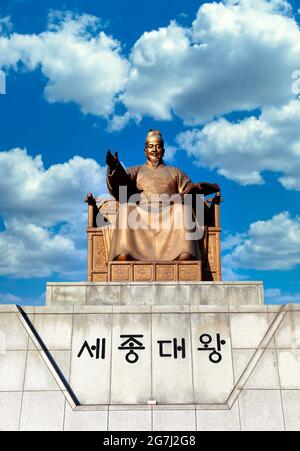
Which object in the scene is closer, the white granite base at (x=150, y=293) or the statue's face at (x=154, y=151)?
the white granite base at (x=150, y=293)

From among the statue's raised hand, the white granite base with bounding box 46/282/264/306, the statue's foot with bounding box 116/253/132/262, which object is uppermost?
the statue's raised hand

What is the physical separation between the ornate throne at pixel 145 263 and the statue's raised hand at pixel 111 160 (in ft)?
2.82

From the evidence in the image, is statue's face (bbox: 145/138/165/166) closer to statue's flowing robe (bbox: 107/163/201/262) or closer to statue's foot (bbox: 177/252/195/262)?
statue's flowing robe (bbox: 107/163/201/262)

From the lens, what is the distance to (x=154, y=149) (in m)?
11.2

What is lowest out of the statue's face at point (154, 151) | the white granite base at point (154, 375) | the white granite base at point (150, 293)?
the white granite base at point (154, 375)

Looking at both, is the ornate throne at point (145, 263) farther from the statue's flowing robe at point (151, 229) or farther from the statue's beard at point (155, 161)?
the statue's beard at point (155, 161)

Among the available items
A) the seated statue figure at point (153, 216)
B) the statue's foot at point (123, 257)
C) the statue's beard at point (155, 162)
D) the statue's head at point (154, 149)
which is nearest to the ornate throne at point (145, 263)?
the statue's foot at point (123, 257)

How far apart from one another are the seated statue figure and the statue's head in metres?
0.59

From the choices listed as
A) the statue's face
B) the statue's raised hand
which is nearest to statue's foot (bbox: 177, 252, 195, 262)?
the statue's raised hand

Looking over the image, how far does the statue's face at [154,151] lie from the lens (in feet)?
36.5

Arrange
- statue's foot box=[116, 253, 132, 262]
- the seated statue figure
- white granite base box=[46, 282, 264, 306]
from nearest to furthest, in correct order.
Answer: white granite base box=[46, 282, 264, 306] < statue's foot box=[116, 253, 132, 262] < the seated statue figure

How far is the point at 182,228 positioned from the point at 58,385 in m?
3.77

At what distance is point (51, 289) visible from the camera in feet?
27.4

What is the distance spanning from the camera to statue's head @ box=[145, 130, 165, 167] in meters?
11.1
